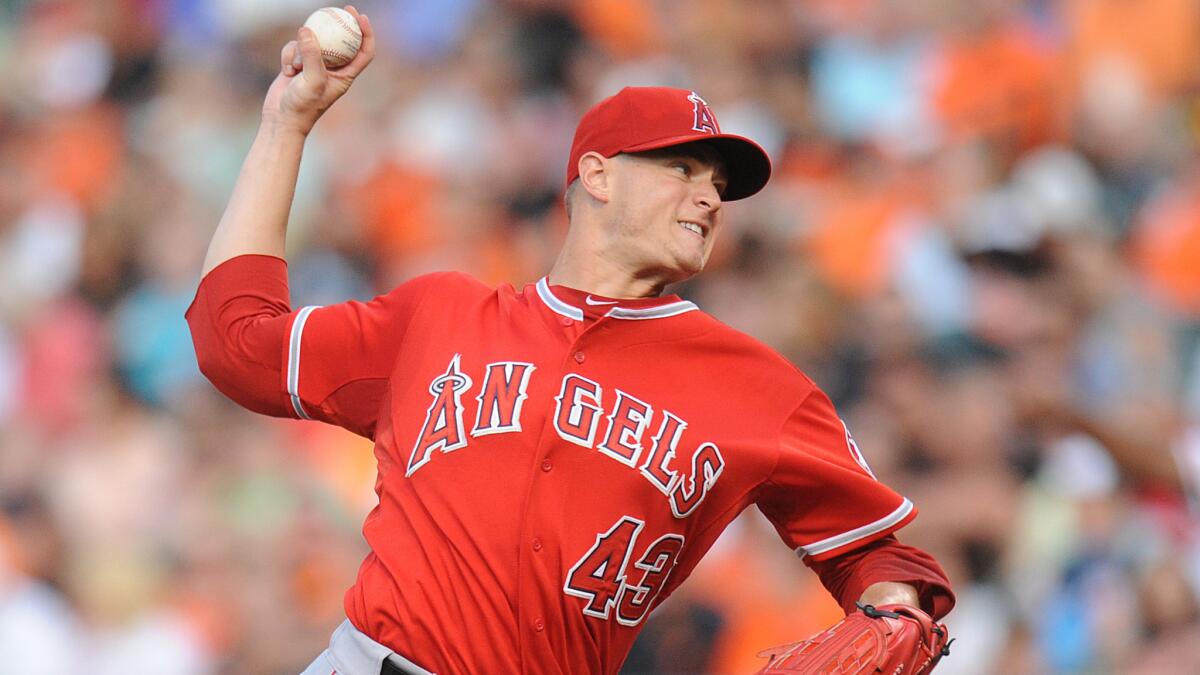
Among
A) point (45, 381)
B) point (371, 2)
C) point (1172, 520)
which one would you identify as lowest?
point (45, 381)

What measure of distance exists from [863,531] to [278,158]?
1.26 m

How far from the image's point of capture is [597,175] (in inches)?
111

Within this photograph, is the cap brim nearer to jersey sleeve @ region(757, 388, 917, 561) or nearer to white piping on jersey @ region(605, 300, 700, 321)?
white piping on jersey @ region(605, 300, 700, 321)

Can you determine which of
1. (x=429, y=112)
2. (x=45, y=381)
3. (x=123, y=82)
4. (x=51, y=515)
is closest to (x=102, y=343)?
(x=45, y=381)

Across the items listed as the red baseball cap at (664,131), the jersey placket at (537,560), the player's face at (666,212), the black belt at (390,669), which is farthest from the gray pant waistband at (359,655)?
the red baseball cap at (664,131)

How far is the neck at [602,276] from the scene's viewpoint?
9.04ft

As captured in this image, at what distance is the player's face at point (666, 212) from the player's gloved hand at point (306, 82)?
1.76ft

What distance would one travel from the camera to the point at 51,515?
628 centimetres

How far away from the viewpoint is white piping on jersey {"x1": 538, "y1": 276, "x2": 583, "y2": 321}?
266 centimetres

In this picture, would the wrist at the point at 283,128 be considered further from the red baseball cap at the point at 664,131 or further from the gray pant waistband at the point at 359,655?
the gray pant waistband at the point at 359,655

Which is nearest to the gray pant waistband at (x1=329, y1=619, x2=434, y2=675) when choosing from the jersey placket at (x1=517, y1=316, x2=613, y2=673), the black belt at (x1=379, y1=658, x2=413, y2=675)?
the black belt at (x1=379, y1=658, x2=413, y2=675)

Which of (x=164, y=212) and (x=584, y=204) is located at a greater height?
(x=584, y=204)

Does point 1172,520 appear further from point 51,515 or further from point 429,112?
point 51,515

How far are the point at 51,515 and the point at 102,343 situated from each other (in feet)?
2.55
